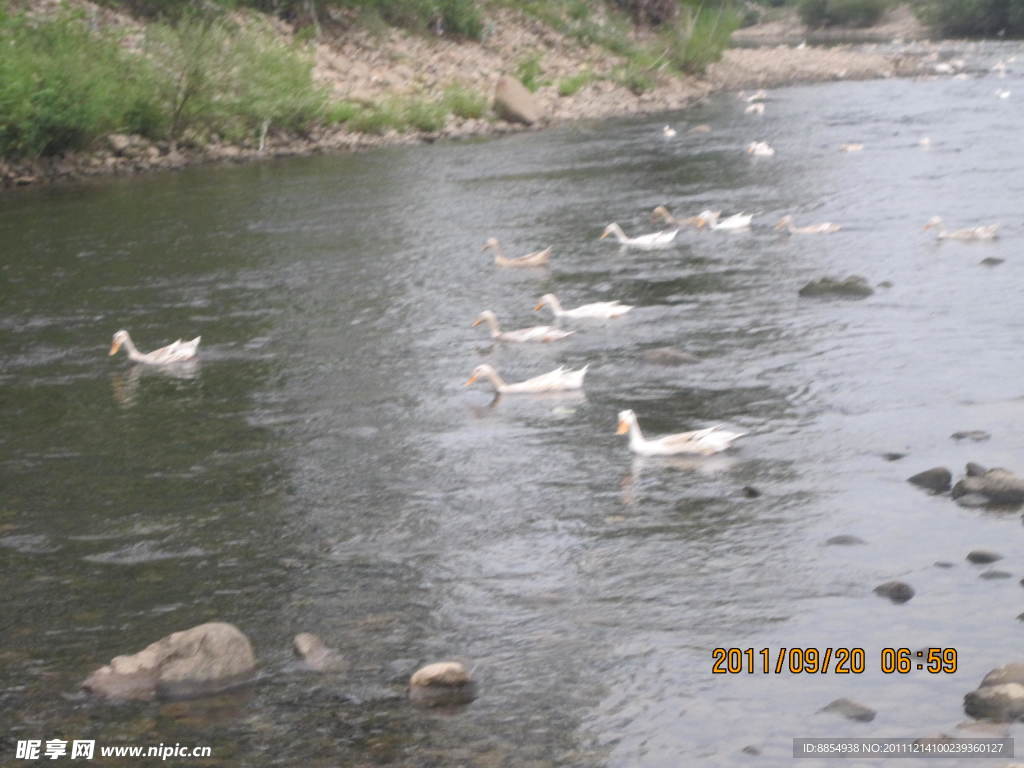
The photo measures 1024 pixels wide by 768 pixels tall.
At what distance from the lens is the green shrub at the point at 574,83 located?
5144cm

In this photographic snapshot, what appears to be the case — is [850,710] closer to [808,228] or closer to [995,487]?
[995,487]

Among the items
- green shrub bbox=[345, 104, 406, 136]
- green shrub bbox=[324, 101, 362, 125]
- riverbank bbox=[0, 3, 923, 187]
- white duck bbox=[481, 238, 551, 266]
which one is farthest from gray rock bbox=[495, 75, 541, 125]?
white duck bbox=[481, 238, 551, 266]

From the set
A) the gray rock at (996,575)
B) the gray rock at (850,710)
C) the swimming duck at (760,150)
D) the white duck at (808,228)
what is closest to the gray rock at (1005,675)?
the gray rock at (850,710)

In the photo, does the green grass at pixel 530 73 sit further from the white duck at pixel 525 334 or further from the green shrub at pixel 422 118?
the white duck at pixel 525 334

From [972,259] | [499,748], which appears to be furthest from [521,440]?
[972,259]

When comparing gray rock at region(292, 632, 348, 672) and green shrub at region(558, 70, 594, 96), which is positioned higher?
green shrub at region(558, 70, 594, 96)

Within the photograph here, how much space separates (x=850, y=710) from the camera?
28.5 feet

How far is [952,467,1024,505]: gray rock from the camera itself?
11680mm

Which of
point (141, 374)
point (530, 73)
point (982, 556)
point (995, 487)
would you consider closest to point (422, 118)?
point (530, 73)

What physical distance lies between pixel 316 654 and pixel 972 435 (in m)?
6.65

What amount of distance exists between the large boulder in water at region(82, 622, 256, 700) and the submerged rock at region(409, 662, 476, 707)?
1.14 metres

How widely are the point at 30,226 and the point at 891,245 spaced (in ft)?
51.6

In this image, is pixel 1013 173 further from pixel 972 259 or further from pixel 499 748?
pixel 499 748

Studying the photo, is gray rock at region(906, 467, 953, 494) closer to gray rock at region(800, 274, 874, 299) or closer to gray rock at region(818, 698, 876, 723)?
gray rock at region(818, 698, 876, 723)
